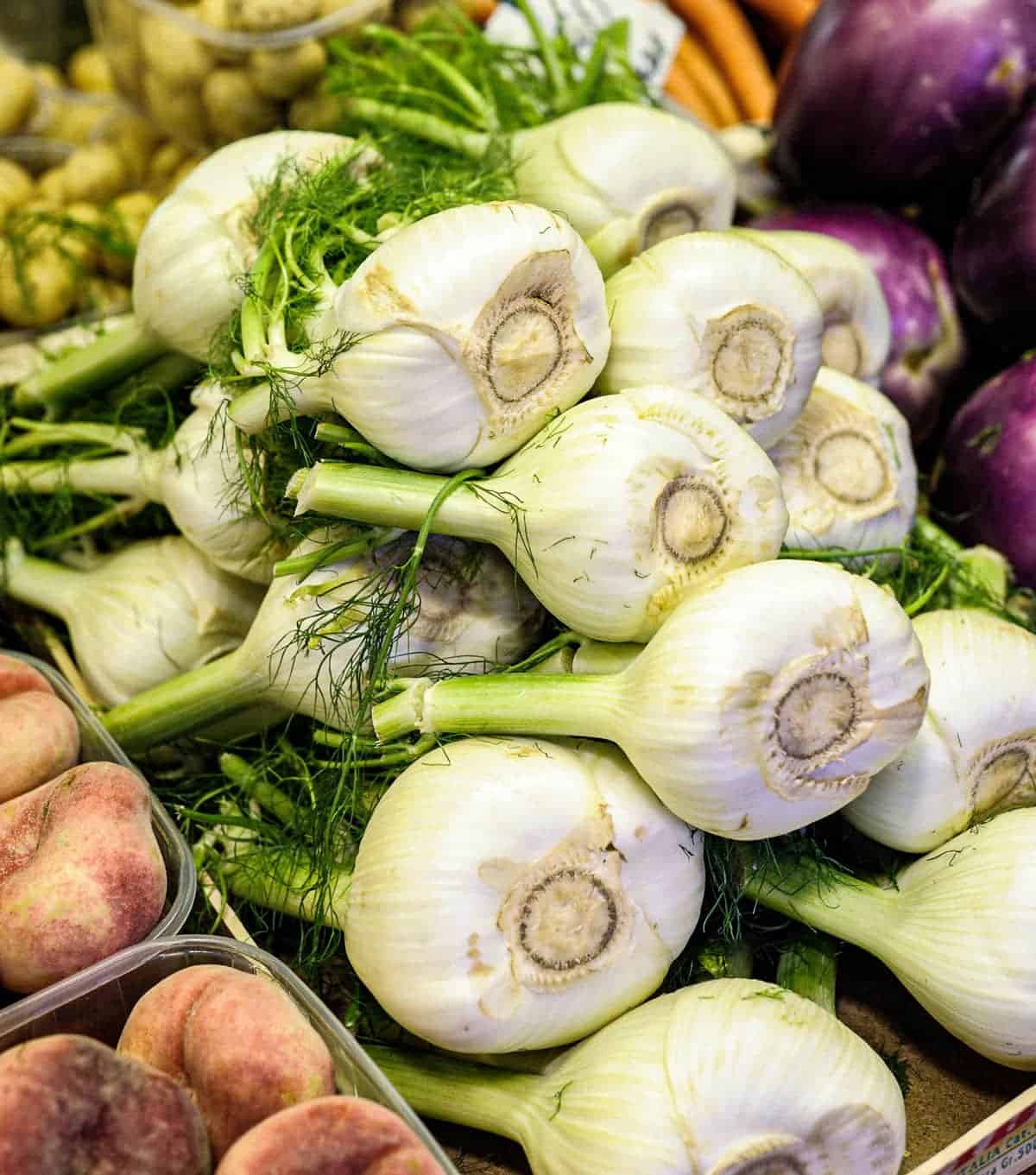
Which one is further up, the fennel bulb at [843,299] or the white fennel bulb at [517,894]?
the fennel bulb at [843,299]

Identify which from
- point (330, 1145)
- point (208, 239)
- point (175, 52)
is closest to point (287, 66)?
point (175, 52)

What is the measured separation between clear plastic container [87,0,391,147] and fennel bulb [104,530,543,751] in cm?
110

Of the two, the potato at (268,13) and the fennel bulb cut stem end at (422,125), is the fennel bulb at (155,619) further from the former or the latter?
the potato at (268,13)

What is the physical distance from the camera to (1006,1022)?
1.06 m

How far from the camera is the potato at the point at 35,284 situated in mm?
2086

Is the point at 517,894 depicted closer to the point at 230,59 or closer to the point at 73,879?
the point at 73,879

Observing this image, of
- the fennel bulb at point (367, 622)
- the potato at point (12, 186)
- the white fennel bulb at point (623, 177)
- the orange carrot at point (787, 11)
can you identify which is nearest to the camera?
the fennel bulb at point (367, 622)

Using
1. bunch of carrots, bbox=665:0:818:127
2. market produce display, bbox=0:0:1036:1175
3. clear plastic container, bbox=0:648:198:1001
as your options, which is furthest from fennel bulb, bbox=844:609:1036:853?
bunch of carrots, bbox=665:0:818:127

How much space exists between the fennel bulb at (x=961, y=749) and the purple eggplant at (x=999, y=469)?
1.52ft

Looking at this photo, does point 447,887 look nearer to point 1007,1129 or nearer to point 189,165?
point 1007,1129

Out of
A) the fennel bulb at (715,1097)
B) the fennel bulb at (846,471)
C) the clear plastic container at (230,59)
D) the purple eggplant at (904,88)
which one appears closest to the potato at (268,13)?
the clear plastic container at (230,59)

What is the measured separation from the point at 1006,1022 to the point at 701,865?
304mm

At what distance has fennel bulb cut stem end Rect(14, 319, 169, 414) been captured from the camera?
1.56 meters

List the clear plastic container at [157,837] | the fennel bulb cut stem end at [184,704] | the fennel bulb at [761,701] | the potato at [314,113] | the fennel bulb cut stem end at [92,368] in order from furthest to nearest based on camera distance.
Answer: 1. the potato at [314,113]
2. the fennel bulb cut stem end at [92,368]
3. the fennel bulb cut stem end at [184,704]
4. the clear plastic container at [157,837]
5. the fennel bulb at [761,701]
